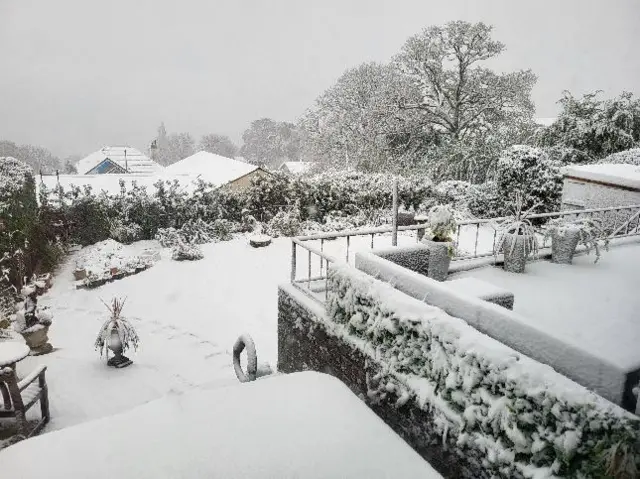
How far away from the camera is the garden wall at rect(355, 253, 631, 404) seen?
2.15 m

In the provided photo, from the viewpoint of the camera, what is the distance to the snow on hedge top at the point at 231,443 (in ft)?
7.54

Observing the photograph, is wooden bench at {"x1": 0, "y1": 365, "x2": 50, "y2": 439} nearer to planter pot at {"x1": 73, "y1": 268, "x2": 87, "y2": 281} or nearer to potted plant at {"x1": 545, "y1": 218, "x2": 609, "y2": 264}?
planter pot at {"x1": 73, "y1": 268, "x2": 87, "y2": 281}

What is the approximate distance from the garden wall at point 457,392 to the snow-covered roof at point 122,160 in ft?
89.0

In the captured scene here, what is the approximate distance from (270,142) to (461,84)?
38755 mm

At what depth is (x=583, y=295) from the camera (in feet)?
15.2

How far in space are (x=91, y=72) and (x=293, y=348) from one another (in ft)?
15.9

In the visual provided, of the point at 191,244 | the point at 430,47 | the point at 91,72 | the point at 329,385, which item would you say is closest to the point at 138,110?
the point at 91,72

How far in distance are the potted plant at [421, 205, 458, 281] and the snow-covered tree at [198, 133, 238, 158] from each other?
5767cm

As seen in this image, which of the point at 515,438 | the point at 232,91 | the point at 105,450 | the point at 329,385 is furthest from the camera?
the point at 232,91

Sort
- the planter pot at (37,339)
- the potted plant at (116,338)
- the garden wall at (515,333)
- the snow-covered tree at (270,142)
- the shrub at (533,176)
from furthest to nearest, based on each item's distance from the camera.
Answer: the snow-covered tree at (270,142), the shrub at (533,176), the planter pot at (37,339), the potted plant at (116,338), the garden wall at (515,333)

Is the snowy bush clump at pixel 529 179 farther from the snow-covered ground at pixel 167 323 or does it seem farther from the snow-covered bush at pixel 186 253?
the snow-covered bush at pixel 186 253

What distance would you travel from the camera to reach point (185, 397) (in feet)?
9.74

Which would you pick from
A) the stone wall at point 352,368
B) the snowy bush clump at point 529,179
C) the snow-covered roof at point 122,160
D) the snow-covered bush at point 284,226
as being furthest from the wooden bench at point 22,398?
the snow-covered roof at point 122,160

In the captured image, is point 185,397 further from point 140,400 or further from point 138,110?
point 138,110
